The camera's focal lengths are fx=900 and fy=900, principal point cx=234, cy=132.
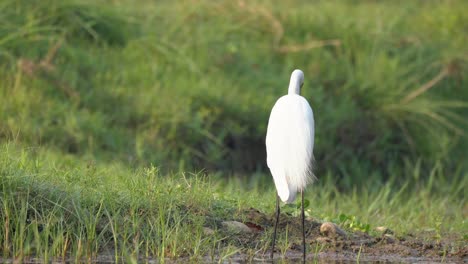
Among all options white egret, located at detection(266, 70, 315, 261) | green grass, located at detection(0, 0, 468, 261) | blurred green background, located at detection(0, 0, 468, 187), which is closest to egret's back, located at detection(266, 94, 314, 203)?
white egret, located at detection(266, 70, 315, 261)

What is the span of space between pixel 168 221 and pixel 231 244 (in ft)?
1.23

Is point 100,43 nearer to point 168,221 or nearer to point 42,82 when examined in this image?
point 42,82

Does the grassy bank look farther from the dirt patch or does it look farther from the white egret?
the white egret

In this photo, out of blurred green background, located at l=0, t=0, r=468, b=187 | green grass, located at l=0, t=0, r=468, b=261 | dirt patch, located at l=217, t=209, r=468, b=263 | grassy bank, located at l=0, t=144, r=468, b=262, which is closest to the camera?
grassy bank, located at l=0, t=144, r=468, b=262

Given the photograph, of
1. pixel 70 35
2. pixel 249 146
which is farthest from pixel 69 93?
pixel 249 146

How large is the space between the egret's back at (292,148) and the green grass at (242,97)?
0.55m

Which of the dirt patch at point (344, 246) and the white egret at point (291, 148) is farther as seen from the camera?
the dirt patch at point (344, 246)

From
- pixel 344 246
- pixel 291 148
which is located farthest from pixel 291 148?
pixel 344 246

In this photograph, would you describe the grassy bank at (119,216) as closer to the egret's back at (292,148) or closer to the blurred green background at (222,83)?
the egret's back at (292,148)

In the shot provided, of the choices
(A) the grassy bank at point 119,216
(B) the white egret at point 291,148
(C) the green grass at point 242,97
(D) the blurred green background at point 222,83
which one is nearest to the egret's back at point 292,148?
(B) the white egret at point 291,148

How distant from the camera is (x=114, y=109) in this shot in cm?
815

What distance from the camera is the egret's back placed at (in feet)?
15.3

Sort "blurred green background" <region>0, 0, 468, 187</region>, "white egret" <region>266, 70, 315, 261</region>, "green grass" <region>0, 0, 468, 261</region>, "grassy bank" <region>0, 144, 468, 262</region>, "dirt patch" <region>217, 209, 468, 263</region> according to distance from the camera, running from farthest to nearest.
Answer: "blurred green background" <region>0, 0, 468, 187</region>, "green grass" <region>0, 0, 468, 261</region>, "dirt patch" <region>217, 209, 468, 263</region>, "white egret" <region>266, 70, 315, 261</region>, "grassy bank" <region>0, 144, 468, 262</region>

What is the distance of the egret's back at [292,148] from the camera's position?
4648 millimetres
